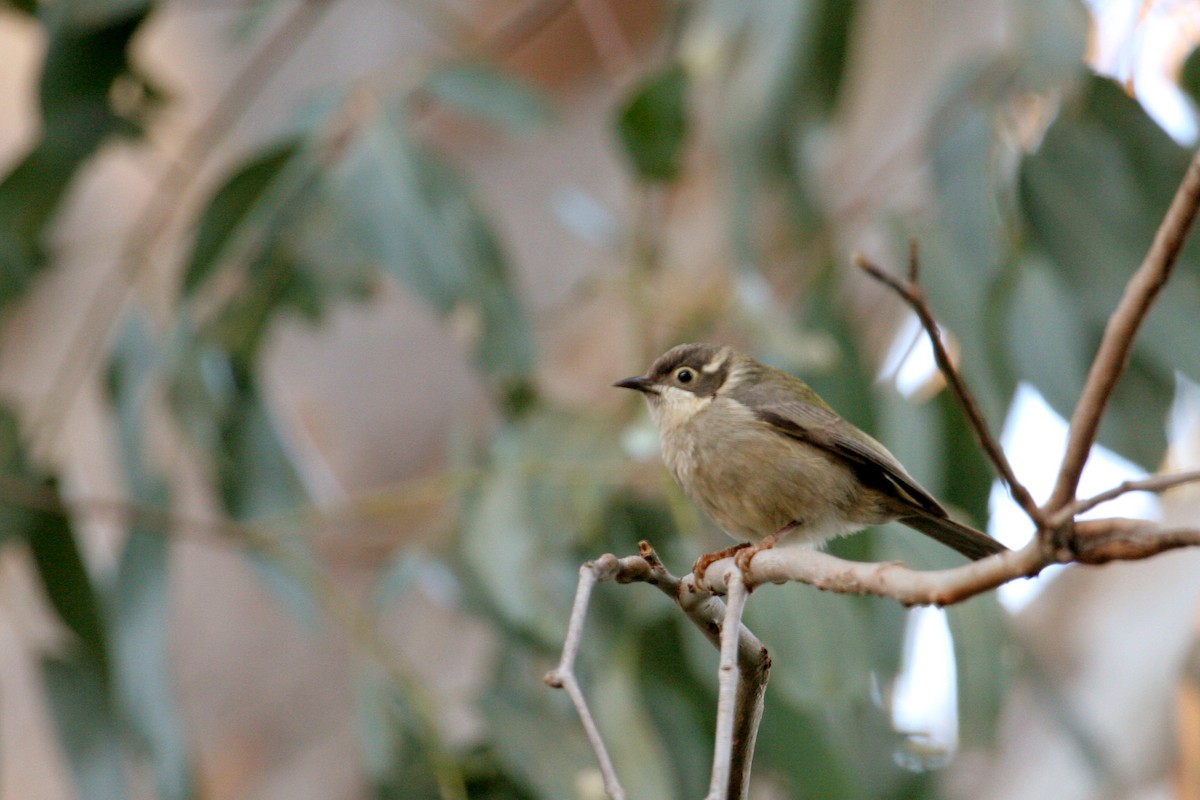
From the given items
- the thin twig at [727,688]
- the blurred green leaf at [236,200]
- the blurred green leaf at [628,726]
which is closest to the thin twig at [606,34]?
the blurred green leaf at [236,200]

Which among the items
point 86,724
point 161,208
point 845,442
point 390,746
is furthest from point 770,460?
point 161,208

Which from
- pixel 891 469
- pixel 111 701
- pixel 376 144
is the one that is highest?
pixel 376 144

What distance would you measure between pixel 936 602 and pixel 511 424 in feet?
10.2

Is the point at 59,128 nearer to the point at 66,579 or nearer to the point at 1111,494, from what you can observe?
the point at 66,579

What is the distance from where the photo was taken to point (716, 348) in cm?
217

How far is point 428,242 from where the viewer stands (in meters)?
3.70

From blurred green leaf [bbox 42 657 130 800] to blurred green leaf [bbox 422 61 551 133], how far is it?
206 cm

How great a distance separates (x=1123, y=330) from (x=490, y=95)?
3.37 metres

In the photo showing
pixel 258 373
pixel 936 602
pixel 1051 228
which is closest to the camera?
pixel 936 602

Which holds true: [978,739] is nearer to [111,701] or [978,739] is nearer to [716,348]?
[716,348]

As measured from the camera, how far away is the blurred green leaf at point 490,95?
393 centimetres

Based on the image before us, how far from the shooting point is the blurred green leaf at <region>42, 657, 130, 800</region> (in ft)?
12.2

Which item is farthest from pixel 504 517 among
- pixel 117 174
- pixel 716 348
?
pixel 117 174

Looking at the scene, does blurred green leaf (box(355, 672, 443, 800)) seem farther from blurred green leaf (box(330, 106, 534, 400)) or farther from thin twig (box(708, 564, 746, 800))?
thin twig (box(708, 564, 746, 800))
